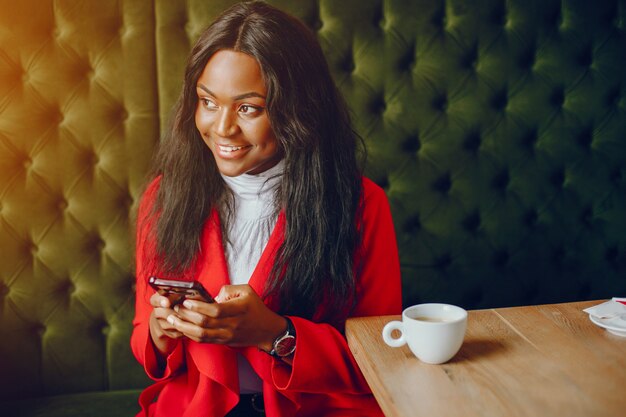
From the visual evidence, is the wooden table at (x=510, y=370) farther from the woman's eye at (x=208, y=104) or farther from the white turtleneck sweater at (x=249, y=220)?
the woman's eye at (x=208, y=104)

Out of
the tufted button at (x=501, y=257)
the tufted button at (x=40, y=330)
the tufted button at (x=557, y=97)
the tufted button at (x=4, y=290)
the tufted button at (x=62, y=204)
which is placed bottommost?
the tufted button at (x=40, y=330)

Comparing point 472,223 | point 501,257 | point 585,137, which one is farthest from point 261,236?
point 585,137

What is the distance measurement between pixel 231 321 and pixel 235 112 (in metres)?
0.42

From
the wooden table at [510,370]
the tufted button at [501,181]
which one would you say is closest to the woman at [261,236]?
the wooden table at [510,370]

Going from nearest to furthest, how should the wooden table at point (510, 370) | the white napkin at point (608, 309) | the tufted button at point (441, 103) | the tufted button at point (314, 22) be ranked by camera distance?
1. the wooden table at point (510, 370)
2. the white napkin at point (608, 309)
3. the tufted button at point (314, 22)
4. the tufted button at point (441, 103)

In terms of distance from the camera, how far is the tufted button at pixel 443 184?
1949 mm

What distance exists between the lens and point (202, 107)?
1.24 meters

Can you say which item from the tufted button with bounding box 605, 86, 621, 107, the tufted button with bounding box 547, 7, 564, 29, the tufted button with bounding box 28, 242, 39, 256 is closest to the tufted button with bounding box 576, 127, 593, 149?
the tufted button with bounding box 605, 86, 621, 107

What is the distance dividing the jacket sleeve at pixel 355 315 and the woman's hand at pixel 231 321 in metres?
0.06

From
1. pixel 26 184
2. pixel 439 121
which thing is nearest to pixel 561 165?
pixel 439 121

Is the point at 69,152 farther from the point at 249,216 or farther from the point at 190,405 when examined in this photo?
the point at 190,405

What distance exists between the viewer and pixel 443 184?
1.96 meters

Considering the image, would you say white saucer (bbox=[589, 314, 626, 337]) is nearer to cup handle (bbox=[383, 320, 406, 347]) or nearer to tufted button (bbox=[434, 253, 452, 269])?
cup handle (bbox=[383, 320, 406, 347])

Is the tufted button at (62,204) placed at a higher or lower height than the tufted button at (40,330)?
higher
